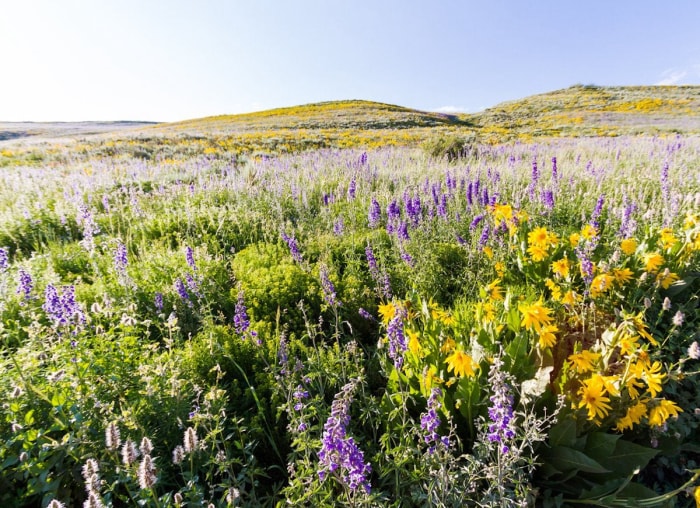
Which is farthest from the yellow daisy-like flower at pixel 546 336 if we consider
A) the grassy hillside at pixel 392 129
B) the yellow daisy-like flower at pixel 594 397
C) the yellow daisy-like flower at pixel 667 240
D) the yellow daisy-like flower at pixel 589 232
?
the grassy hillside at pixel 392 129

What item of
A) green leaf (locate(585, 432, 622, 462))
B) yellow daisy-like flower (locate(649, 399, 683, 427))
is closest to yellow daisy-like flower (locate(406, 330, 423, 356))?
green leaf (locate(585, 432, 622, 462))

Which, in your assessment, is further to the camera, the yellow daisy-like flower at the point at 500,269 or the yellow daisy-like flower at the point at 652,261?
the yellow daisy-like flower at the point at 500,269

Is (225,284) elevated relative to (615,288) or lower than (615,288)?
lower

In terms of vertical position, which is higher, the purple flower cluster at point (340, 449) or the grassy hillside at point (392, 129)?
the grassy hillside at point (392, 129)

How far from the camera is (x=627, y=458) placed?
6.31 feet

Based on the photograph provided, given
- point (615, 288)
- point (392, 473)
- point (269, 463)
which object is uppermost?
point (615, 288)

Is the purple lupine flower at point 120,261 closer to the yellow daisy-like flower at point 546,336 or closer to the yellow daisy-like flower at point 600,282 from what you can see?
the yellow daisy-like flower at point 546,336

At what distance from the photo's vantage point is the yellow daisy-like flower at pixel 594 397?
1752 mm

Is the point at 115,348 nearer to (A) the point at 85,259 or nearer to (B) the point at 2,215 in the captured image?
(A) the point at 85,259

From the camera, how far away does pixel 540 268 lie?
10.4 ft

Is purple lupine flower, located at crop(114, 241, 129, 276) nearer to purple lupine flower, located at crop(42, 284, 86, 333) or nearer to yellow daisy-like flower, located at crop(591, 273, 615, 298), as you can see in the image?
purple lupine flower, located at crop(42, 284, 86, 333)

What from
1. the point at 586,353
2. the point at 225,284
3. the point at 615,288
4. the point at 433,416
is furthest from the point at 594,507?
the point at 225,284

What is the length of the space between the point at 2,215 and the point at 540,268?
286 inches

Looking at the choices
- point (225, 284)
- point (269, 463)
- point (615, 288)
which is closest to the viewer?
point (269, 463)
